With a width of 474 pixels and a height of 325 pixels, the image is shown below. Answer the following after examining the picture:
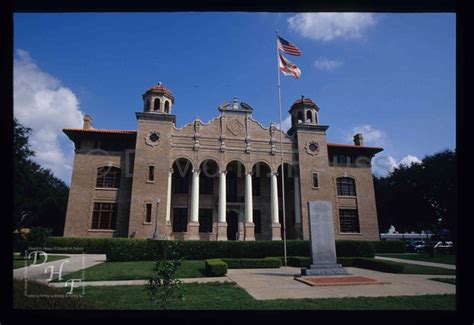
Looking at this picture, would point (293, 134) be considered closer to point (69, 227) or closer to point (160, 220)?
point (160, 220)

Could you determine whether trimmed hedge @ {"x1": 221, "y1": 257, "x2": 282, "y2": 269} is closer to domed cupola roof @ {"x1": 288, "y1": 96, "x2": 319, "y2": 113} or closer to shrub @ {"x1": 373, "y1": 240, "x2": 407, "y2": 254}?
shrub @ {"x1": 373, "y1": 240, "x2": 407, "y2": 254}

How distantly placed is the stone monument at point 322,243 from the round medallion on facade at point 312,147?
19700 millimetres

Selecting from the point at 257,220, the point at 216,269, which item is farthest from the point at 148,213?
the point at 216,269

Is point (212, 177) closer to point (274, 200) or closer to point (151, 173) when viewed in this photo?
point (151, 173)

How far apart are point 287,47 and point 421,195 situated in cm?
3311

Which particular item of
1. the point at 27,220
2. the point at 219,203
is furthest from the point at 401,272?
the point at 27,220

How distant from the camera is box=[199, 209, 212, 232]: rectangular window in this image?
3347cm

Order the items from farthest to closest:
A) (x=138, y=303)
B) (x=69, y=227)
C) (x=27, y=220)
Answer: (x=27, y=220) < (x=69, y=227) < (x=138, y=303)

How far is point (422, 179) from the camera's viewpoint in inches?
1639

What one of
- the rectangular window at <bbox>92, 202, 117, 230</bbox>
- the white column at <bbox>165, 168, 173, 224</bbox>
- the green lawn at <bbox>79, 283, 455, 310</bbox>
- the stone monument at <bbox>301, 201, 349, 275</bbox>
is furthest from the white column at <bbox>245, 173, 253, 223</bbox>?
the green lawn at <bbox>79, 283, 455, 310</bbox>

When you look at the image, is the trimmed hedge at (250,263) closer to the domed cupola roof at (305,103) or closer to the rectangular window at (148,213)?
the rectangular window at (148,213)

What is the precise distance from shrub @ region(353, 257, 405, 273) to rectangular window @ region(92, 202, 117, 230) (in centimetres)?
2329
